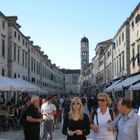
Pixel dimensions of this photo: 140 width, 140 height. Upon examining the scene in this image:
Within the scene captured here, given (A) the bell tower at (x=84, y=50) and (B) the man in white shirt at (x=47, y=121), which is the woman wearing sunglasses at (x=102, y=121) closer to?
(B) the man in white shirt at (x=47, y=121)

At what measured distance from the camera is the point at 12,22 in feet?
150

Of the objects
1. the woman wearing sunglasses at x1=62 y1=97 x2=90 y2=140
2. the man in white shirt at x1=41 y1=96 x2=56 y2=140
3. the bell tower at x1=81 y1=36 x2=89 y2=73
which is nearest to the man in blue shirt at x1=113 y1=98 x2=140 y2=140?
the woman wearing sunglasses at x1=62 y1=97 x2=90 y2=140

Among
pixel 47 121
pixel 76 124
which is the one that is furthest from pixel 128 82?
pixel 76 124

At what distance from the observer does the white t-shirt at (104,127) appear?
24.6ft

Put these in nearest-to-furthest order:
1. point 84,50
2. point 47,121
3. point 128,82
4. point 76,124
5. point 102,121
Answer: point 76,124 < point 102,121 < point 47,121 < point 128,82 < point 84,50

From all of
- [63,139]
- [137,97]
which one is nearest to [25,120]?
[63,139]

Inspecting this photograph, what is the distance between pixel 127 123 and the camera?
6.27 m

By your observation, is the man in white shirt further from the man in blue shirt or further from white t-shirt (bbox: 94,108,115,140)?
the man in blue shirt

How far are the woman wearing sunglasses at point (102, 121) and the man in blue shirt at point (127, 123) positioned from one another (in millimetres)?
1058

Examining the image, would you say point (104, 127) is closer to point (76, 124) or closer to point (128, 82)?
point (76, 124)

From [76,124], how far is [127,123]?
1460 millimetres

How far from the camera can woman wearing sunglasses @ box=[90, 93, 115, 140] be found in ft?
24.7

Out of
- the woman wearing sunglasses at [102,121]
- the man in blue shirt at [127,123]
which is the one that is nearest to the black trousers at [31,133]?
the woman wearing sunglasses at [102,121]

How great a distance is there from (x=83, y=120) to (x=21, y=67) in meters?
44.6
